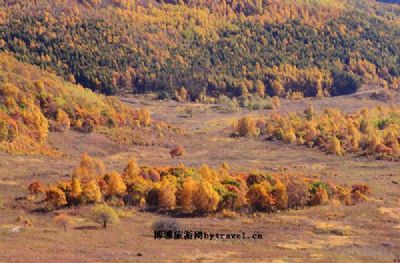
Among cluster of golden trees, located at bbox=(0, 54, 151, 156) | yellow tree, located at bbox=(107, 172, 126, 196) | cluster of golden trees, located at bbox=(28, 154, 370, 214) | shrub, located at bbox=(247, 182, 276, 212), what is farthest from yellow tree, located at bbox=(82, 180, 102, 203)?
cluster of golden trees, located at bbox=(0, 54, 151, 156)

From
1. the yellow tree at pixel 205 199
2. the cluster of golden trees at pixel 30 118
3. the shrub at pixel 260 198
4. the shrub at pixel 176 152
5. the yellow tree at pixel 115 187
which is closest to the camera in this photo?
the yellow tree at pixel 205 199

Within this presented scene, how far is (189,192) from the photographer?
108125mm

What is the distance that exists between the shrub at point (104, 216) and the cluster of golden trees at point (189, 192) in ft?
31.5

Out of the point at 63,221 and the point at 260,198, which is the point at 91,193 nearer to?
the point at 63,221

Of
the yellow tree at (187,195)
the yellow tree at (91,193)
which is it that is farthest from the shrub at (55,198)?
the yellow tree at (187,195)

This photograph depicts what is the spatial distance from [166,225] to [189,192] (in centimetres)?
1443

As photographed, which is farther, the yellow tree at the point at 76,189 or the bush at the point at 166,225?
the yellow tree at the point at 76,189

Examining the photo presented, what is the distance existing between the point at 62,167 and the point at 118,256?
220 feet

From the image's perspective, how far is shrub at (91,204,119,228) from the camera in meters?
95.1

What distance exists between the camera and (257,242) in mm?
90250

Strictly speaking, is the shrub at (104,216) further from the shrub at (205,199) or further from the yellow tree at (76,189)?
the shrub at (205,199)

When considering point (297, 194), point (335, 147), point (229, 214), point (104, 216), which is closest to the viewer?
point (104, 216)

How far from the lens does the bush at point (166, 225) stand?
3693 inches

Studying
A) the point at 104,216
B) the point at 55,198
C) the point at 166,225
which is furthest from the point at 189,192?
the point at 55,198
